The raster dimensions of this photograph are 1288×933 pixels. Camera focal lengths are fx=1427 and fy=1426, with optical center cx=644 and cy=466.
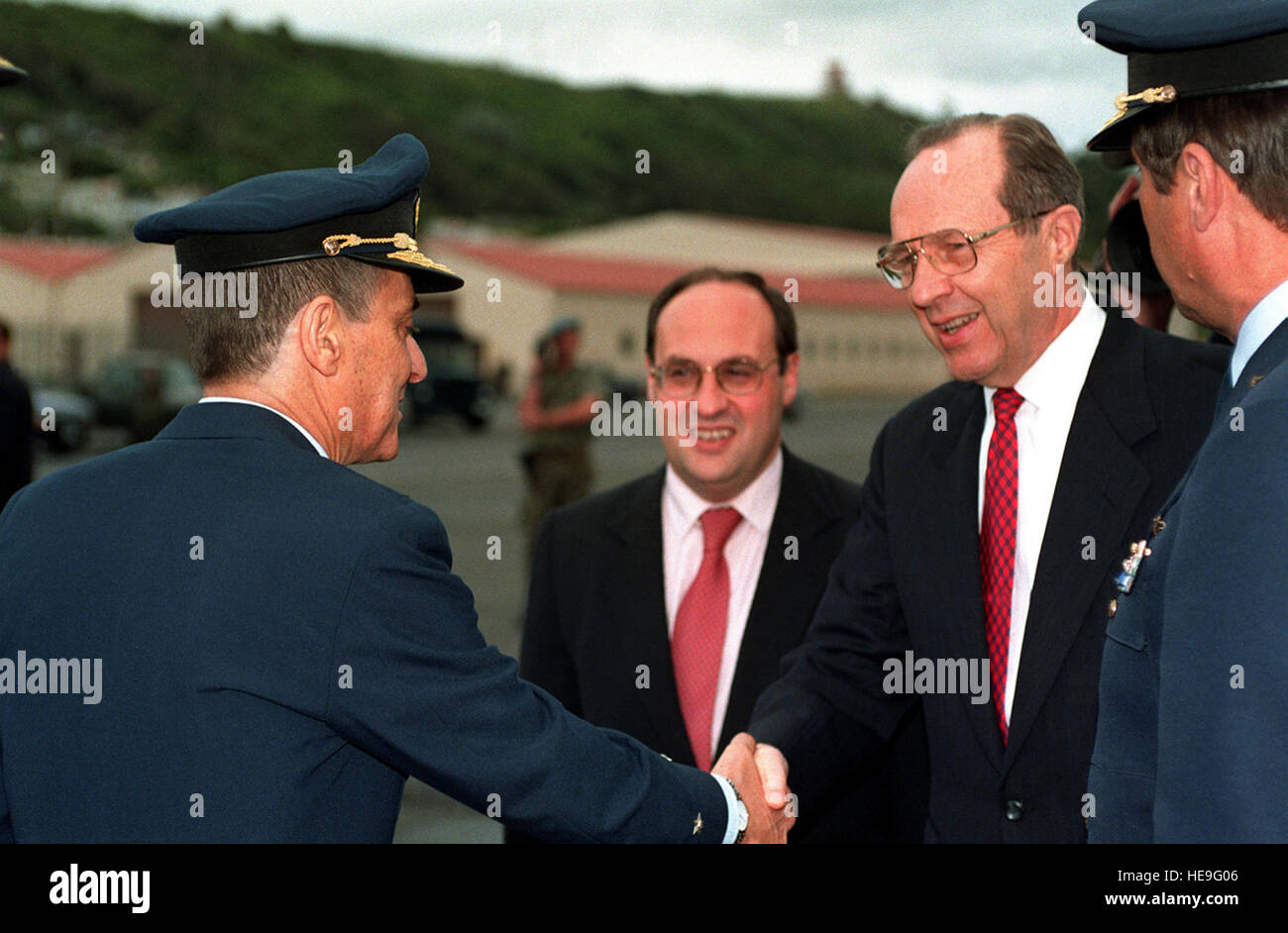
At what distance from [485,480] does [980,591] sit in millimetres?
19199

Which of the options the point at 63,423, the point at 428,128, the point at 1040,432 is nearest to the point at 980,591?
the point at 1040,432

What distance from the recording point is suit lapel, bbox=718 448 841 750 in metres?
3.47

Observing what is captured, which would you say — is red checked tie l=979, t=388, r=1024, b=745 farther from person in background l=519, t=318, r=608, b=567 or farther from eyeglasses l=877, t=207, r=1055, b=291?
person in background l=519, t=318, r=608, b=567

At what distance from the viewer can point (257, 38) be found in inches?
6147

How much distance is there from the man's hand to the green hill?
68.0m

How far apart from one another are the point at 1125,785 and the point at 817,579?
1425 mm

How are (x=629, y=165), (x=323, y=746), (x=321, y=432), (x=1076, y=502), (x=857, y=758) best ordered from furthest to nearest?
(x=629, y=165), (x=857, y=758), (x=1076, y=502), (x=321, y=432), (x=323, y=746)

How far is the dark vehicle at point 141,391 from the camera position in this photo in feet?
77.7

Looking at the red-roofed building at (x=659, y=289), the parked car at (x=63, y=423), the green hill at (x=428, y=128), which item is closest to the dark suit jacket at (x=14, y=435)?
the parked car at (x=63, y=423)

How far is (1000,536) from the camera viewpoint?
295cm
